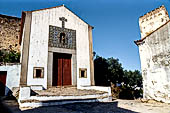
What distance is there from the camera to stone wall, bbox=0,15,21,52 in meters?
19.5

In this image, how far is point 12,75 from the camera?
32.0 feet

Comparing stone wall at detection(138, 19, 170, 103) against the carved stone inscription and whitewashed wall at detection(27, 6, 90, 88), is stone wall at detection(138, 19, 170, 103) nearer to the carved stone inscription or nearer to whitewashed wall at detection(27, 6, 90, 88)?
whitewashed wall at detection(27, 6, 90, 88)

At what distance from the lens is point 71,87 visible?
11.0 meters

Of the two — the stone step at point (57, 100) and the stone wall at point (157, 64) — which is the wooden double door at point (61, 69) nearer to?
the stone step at point (57, 100)

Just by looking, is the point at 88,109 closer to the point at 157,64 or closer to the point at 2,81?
the point at 157,64

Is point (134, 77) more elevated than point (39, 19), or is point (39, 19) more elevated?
point (39, 19)

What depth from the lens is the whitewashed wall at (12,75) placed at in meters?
9.62

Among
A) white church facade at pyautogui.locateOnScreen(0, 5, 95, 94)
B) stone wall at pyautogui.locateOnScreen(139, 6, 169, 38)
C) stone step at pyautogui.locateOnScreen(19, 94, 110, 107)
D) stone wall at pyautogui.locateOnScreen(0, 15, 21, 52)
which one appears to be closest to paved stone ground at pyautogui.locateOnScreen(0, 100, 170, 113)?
stone step at pyautogui.locateOnScreen(19, 94, 110, 107)

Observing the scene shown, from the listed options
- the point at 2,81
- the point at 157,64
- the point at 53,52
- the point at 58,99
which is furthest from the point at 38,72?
the point at 157,64

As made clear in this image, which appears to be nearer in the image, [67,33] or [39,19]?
[39,19]

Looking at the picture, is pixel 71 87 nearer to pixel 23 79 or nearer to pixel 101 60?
pixel 23 79

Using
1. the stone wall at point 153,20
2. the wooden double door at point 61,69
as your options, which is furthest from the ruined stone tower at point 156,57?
the wooden double door at point 61,69

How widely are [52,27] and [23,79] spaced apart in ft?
17.5

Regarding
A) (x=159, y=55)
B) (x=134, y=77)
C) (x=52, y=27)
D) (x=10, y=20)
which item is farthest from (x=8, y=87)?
(x=134, y=77)
